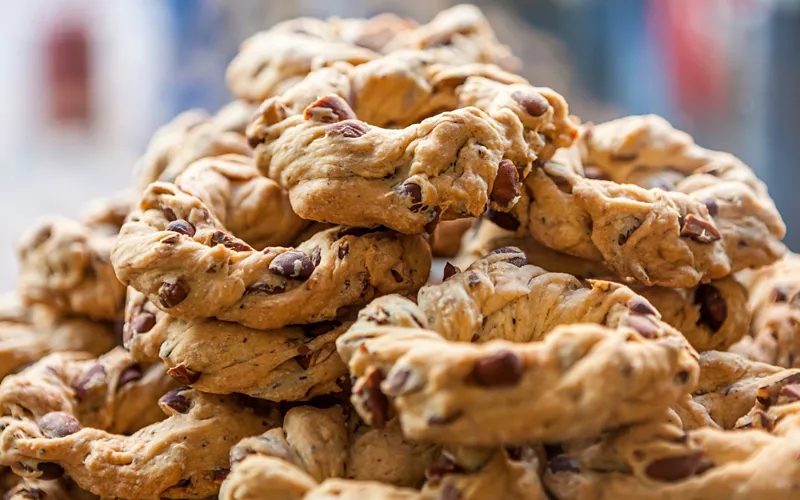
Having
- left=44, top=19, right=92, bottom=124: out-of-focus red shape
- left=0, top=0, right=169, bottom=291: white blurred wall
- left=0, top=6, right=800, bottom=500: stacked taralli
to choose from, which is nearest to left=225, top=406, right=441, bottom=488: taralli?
left=0, top=6, right=800, bottom=500: stacked taralli

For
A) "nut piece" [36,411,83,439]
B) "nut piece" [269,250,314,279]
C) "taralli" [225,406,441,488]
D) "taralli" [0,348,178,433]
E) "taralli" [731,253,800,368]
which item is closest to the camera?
"taralli" [225,406,441,488]

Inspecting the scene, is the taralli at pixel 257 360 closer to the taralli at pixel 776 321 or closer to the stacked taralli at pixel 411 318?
the stacked taralli at pixel 411 318

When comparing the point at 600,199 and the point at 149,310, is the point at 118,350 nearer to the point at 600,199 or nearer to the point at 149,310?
the point at 149,310

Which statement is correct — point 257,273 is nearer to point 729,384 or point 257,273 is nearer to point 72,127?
point 729,384

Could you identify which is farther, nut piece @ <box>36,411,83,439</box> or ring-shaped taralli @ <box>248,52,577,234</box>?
nut piece @ <box>36,411,83,439</box>

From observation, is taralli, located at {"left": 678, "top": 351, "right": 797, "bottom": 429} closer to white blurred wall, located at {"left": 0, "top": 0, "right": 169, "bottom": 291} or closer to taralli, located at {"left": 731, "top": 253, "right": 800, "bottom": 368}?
taralli, located at {"left": 731, "top": 253, "right": 800, "bottom": 368}

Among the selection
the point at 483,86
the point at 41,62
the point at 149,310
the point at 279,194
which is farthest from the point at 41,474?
the point at 41,62
